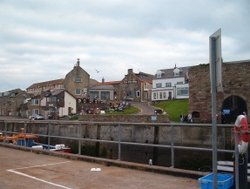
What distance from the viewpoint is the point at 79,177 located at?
27.5ft

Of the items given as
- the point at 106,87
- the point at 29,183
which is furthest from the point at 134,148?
the point at 106,87

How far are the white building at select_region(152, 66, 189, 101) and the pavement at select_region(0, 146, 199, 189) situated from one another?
63902 millimetres

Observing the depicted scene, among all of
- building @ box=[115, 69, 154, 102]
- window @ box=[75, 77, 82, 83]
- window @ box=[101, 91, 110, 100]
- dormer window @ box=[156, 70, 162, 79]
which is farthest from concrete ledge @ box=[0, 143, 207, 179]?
window @ box=[75, 77, 82, 83]

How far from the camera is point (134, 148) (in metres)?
26.3

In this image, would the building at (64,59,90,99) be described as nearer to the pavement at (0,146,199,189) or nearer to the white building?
the white building

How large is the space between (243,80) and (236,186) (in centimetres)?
2364

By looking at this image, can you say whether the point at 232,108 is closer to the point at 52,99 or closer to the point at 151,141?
the point at 151,141

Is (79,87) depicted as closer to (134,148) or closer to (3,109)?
(3,109)

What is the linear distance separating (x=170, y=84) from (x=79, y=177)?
70580 mm

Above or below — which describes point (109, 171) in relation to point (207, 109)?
below

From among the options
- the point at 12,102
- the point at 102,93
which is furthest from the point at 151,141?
the point at 12,102

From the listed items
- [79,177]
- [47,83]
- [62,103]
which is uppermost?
[47,83]

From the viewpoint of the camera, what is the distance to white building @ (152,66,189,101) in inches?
2918

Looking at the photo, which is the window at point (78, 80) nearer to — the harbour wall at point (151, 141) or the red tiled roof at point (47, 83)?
the red tiled roof at point (47, 83)
